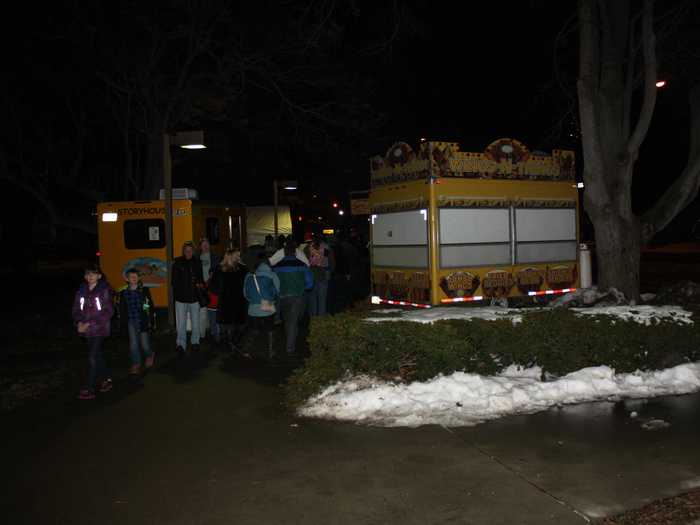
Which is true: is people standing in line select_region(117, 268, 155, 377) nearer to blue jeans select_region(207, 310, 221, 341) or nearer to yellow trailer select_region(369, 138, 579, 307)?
blue jeans select_region(207, 310, 221, 341)

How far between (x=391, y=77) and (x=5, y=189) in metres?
16.9

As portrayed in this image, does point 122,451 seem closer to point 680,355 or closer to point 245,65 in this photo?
point 680,355

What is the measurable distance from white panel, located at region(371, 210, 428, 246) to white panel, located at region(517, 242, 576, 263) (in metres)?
2.01

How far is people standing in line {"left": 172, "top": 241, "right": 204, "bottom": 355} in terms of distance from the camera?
35.2 ft

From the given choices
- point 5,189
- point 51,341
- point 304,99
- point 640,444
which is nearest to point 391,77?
point 304,99

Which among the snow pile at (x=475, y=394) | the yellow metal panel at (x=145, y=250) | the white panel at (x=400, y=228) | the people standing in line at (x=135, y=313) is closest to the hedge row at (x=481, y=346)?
the snow pile at (x=475, y=394)

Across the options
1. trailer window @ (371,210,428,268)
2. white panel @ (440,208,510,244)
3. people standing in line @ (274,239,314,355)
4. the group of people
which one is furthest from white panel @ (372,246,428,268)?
people standing in line @ (274,239,314,355)

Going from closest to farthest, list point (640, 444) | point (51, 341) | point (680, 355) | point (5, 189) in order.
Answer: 1. point (640, 444)
2. point (680, 355)
3. point (51, 341)
4. point (5, 189)

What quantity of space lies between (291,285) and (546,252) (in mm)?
5194

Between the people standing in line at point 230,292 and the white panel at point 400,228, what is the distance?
10.1ft

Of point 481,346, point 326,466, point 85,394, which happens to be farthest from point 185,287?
point 326,466

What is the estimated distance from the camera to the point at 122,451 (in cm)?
641

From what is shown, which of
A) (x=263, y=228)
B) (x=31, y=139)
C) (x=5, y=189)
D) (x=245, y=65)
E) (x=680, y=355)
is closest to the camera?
(x=680, y=355)

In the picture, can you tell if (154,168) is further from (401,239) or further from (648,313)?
(648,313)
